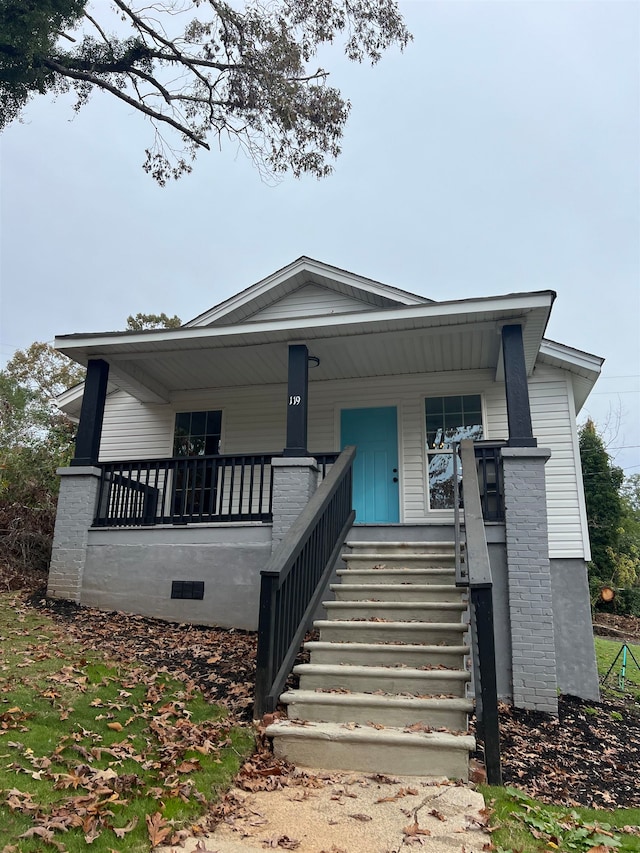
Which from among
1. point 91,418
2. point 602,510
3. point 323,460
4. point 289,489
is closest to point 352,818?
point 289,489

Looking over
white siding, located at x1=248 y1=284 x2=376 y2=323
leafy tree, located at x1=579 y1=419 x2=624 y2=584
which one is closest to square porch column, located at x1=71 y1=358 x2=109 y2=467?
white siding, located at x1=248 y1=284 x2=376 y2=323

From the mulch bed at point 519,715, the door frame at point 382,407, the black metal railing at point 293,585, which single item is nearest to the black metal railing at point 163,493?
the mulch bed at point 519,715

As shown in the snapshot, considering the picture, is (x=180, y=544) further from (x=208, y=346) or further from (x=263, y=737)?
(x=263, y=737)

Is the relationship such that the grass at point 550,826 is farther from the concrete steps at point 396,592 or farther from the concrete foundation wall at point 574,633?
the concrete foundation wall at point 574,633

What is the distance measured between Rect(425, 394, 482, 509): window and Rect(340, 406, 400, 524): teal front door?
Result: 1.82 ft

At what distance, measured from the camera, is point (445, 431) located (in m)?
9.60

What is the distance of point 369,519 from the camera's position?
9523 mm

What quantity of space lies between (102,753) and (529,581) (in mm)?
4358

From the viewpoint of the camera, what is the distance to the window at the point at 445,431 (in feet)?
30.7

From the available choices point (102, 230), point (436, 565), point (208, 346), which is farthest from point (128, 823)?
point (102, 230)

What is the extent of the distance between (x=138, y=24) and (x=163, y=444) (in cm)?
635

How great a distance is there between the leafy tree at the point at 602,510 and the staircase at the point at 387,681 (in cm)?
1238

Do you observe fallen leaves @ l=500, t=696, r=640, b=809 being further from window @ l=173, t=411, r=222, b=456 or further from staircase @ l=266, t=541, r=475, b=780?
window @ l=173, t=411, r=222, b=456

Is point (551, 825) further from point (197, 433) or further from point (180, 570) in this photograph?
point (197, 433)
